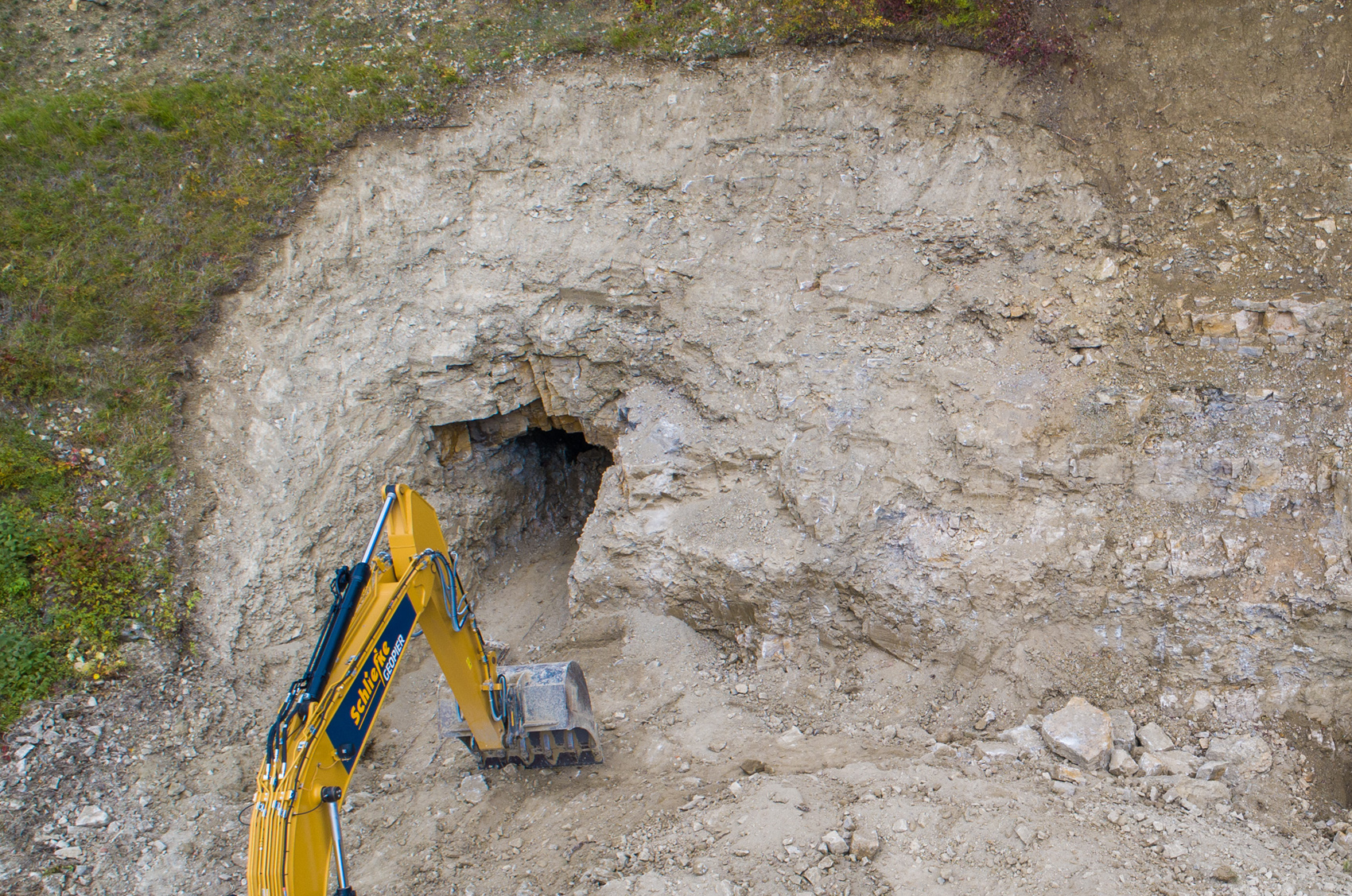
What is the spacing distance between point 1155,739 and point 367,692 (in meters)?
5.95

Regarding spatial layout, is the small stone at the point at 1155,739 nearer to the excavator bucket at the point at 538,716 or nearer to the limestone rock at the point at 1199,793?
the limestone rock at the point at 1199,793

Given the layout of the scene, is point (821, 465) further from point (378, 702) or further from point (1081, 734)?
point (378, 702)

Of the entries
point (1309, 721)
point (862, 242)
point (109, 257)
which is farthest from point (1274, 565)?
point (109, 257)

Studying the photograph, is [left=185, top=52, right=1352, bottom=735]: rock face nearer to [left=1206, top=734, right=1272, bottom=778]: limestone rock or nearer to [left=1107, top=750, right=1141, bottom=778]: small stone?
[left=1206, top=734, right=1272, bottom=778]: limestone rock

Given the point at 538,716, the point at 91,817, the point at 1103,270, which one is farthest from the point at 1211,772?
the point at 91,817

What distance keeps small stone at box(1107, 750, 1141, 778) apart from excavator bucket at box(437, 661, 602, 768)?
4049 millimetres

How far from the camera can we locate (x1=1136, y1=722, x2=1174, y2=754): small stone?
20.7ft

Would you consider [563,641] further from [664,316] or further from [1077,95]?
[1077,95]

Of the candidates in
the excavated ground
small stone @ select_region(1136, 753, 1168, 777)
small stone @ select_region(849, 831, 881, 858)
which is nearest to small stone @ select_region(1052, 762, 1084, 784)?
the excavated ground

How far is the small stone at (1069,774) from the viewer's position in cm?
598

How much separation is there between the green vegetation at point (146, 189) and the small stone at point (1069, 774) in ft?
21.3

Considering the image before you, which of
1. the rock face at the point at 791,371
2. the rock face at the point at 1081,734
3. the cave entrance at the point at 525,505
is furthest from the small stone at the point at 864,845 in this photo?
the cave entrance at the point at 525,505

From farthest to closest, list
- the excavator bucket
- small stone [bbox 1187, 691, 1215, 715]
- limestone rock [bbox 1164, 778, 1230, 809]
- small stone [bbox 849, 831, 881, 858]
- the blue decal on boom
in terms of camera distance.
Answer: small stone [bbox 1187, 691, 1215, 715] → the excavator bucket → limestone rock [bbox 1164, 778, 1230, 809] → small stone [bbox 849, 831, 881, 858] → the blue decal on boom

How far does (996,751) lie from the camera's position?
6.36m
